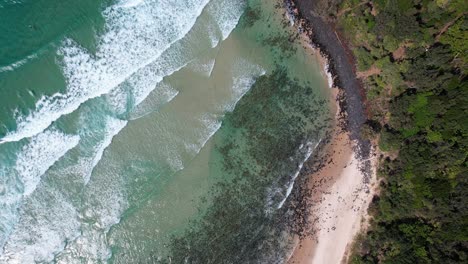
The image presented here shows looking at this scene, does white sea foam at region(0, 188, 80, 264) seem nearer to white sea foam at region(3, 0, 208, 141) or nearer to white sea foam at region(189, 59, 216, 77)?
white sea foam at region(3, 0, 208, 141)

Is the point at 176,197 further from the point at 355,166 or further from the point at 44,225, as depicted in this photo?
the point at 355,166

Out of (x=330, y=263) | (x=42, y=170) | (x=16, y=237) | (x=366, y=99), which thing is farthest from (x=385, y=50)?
(x=16, y=237)

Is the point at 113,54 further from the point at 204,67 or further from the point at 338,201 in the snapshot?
the point at 338,201

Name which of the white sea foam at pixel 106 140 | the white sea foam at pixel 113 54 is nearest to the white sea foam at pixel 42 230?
the white sea foam at pixel 106 140

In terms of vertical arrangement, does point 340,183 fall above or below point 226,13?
below

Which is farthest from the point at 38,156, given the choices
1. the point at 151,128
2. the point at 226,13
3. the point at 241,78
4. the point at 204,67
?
the point at 226,13
